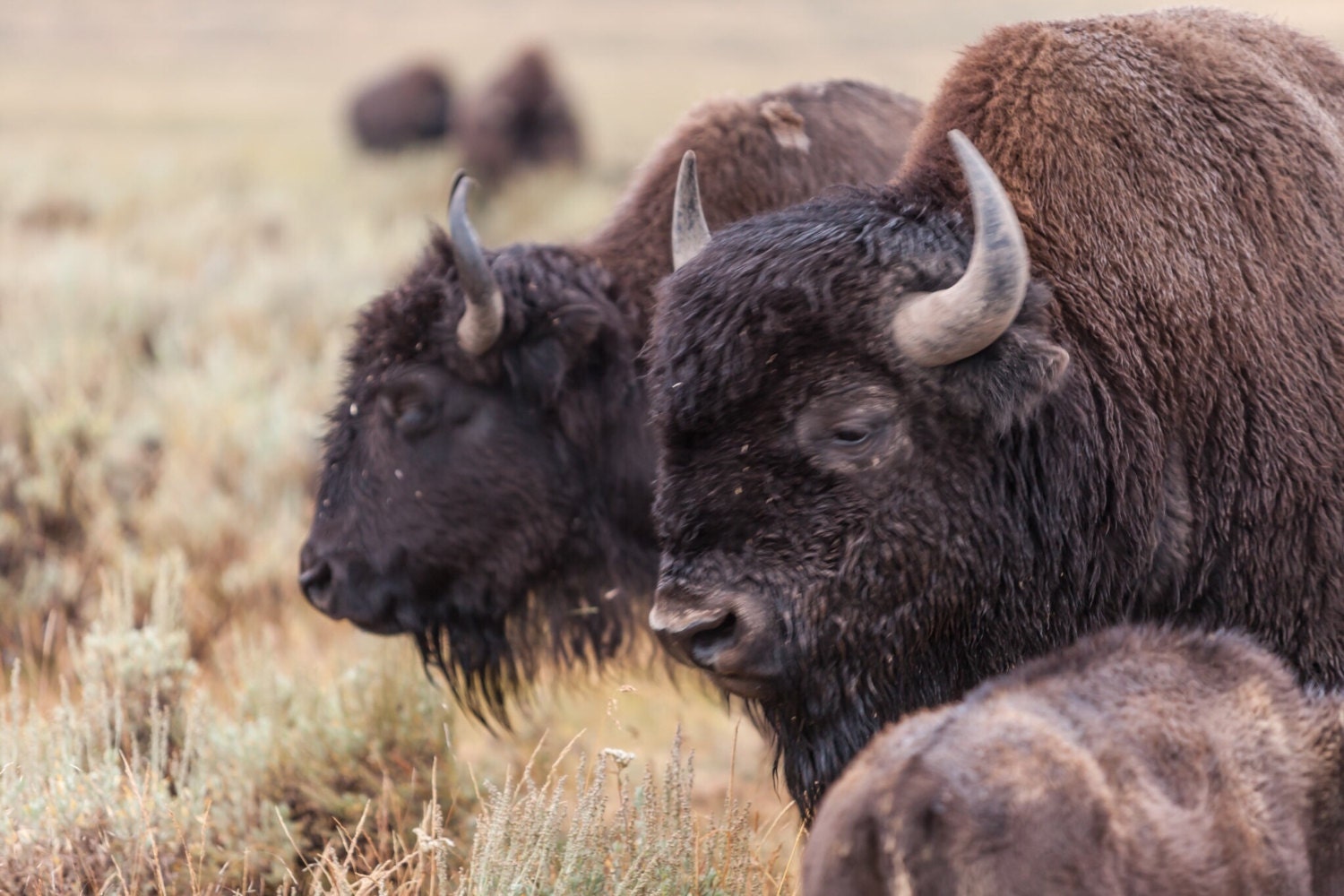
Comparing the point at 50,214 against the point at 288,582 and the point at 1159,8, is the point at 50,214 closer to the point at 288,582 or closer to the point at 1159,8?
the point at 288,582

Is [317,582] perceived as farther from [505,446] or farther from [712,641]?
[712,641]

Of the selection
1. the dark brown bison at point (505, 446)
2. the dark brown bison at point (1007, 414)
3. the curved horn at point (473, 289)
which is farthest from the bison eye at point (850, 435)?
the curved horn at point (473, 289)

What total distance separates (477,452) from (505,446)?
0.30ft

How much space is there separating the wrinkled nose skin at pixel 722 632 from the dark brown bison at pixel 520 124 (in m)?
16.9

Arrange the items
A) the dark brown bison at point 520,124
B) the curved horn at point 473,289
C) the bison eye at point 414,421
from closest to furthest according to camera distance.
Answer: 1. the curved horn at point 473,289
2. the bison eye at point 414,421
3. the dark brown bison at point 520,124

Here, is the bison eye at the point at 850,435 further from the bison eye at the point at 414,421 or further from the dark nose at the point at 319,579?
the dark nose at the point at 319,579

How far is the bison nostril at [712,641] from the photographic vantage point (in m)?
2.48

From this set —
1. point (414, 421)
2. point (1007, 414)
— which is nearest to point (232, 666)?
point (414, 421)

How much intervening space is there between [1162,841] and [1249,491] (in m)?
1.14

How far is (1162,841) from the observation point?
1739 millimetres

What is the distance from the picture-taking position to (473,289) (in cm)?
396

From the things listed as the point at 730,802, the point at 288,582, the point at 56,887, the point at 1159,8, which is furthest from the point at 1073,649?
the point at 288,582

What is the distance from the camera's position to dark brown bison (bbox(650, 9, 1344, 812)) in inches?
98.7

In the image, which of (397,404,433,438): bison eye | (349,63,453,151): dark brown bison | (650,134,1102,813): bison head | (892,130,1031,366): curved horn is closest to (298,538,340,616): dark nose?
(397,404,433,438): bison eye
